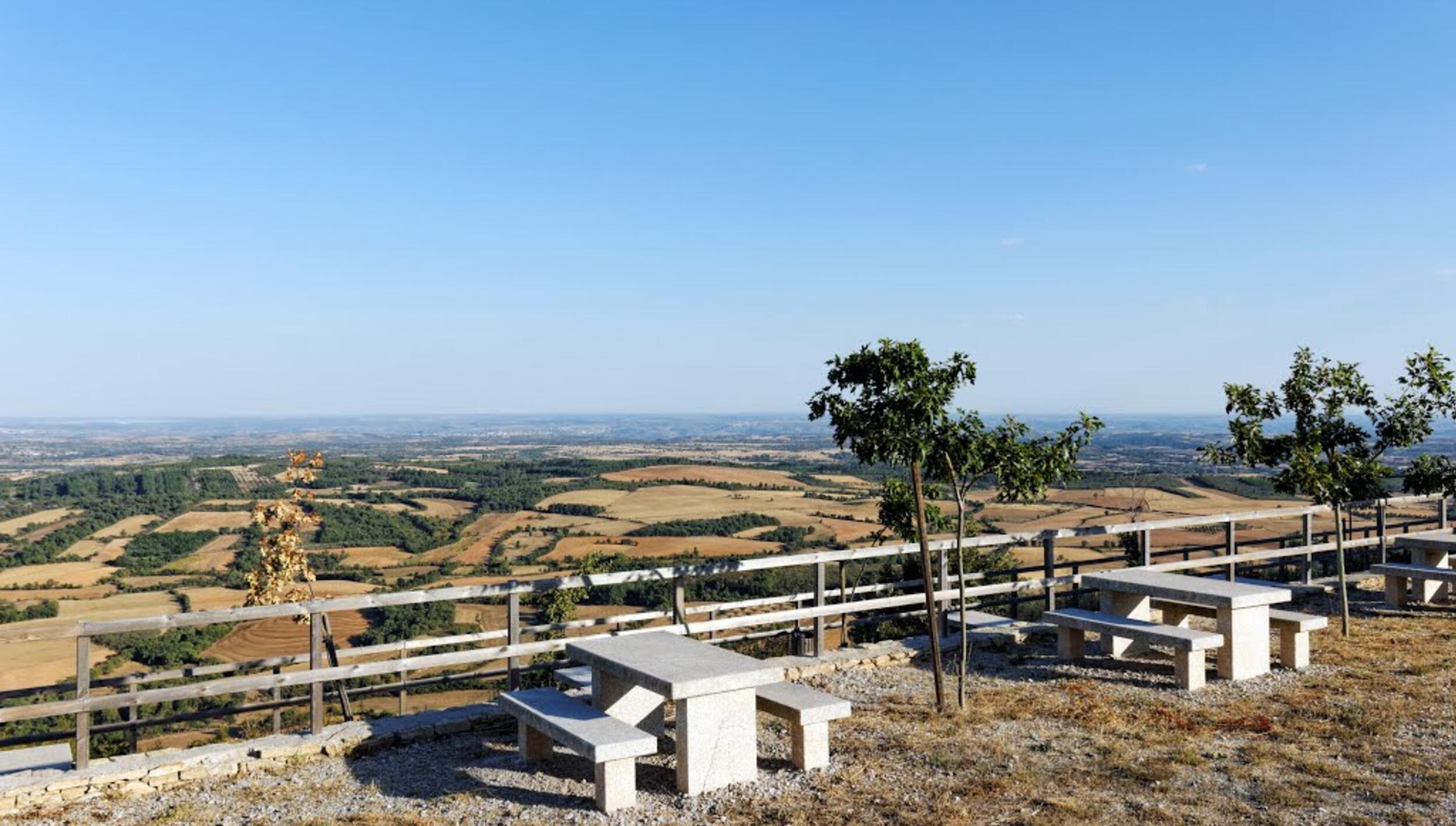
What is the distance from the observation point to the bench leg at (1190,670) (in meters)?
8.17

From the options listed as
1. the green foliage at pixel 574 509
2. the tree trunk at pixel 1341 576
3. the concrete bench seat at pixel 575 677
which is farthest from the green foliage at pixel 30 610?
the tree trunk at pixel 1341 576

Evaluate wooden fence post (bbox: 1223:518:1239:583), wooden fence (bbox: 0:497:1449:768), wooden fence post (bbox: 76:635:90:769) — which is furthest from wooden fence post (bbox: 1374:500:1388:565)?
wooden fence post (bbox: 76:635:90:769)

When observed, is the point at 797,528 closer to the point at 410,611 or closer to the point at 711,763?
the point at 410,611

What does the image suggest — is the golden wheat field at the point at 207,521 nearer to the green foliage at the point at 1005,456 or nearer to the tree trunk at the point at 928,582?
the tree trunk at the point at 928,582

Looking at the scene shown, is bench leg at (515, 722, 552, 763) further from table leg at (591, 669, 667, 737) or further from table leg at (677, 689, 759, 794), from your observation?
table leg at (677, 689, 759, 794)

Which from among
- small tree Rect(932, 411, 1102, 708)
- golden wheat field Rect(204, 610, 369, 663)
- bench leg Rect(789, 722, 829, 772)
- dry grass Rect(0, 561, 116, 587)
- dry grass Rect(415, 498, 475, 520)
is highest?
small tree Rect(932, 411, 1102, 708)

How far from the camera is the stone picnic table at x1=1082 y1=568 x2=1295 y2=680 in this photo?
27.7 feet

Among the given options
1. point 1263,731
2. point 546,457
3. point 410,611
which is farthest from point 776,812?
point 546,457

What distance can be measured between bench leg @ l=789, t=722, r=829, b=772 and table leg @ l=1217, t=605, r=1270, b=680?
4.35 m

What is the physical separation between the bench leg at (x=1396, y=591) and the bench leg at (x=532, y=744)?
10.7 metres

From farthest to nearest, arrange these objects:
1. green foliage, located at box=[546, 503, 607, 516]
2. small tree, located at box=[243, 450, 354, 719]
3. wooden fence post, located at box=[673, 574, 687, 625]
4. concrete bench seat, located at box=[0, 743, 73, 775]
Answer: green foliage, located at box=[546, 503, 607, 516] → small tree, located at box=[243, 450, 354, 719] → wooden fence post, located at box=[673, 574, 687, 625] → concrete bench seat, located at box=[0, 743, 73, 775]

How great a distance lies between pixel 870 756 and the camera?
21.3 feet

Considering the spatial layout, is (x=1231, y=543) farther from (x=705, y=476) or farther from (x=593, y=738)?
(x=705, y=476)

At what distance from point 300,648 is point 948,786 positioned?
82.3ft
